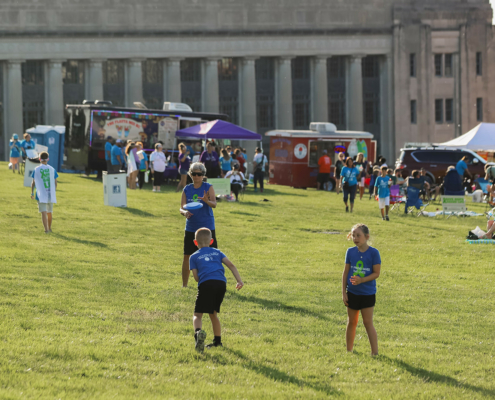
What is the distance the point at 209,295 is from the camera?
30.6 feet

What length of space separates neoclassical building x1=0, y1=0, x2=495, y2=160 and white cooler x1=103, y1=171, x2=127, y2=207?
40.0 metres

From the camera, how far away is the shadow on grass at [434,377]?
27.4 feet

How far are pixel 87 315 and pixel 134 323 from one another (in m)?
0.77

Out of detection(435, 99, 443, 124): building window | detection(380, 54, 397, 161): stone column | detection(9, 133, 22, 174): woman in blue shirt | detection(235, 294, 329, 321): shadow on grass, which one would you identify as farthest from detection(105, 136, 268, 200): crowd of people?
detection(435, 99, 443, 124): building window

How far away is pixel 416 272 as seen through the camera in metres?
16.2

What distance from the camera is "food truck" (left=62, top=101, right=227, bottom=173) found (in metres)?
37.2

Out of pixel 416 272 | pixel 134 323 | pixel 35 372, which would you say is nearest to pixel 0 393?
pixel 35 372

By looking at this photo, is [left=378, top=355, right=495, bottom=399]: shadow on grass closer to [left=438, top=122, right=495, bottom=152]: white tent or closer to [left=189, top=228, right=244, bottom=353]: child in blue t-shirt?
[left=189, top=228, right=244, bottom=353]: child in blue t-shirt

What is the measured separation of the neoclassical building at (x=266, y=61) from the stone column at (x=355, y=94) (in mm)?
112

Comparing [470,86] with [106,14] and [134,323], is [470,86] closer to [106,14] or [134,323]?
[106,14]

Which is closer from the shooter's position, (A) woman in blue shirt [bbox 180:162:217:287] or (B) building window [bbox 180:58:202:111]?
(A) woman in blue shirt [bbox 180:162:217:287]

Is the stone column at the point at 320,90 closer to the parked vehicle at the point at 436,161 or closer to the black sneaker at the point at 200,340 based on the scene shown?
the parked vehicle at the point at 436,161

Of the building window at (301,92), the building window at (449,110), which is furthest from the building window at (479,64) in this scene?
the building window at (301,92)

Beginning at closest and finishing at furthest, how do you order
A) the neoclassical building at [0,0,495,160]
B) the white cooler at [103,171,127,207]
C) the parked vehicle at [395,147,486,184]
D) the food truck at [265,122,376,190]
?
1. the white cooler at [103,171,127,207]
2. the parked vehicle at [395,147,486,184]
3. the food truck at [265,122,376,190]
4. the neoclassical building at [0,0,495,160]
